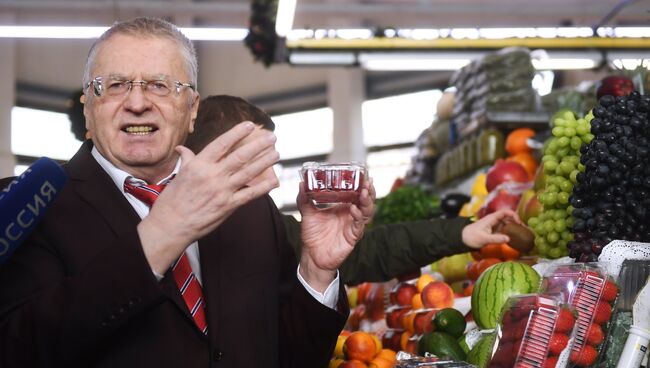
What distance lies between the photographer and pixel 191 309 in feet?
5.74

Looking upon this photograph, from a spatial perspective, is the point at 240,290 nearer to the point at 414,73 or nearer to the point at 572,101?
the point at 572,101

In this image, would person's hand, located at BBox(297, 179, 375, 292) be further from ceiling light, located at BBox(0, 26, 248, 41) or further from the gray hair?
ceiling light, located at BBox(0, 26, 248, 41)

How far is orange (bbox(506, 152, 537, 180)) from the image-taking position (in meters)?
3.74

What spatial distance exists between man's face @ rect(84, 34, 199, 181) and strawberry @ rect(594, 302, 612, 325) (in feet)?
3.02

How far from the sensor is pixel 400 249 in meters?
3.13

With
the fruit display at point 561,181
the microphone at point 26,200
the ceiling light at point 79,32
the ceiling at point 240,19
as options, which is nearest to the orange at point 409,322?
the fruit display at point 561,181

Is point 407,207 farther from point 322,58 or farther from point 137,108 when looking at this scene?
point 322,58

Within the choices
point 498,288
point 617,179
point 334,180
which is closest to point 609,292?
point 617,179

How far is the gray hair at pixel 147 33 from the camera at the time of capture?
5.90 feet

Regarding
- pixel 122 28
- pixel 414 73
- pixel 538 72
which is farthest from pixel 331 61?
pixel 122 28

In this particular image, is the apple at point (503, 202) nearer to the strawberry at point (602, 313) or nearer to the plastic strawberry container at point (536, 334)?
the strawberry at point (602, 313)

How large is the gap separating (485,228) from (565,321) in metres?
1.43

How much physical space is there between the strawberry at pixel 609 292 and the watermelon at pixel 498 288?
646 millimetres

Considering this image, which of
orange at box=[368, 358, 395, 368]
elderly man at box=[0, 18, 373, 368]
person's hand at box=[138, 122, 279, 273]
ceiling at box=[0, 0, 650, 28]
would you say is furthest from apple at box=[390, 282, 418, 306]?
ceiling at box=[0, 0, 650, 28]
